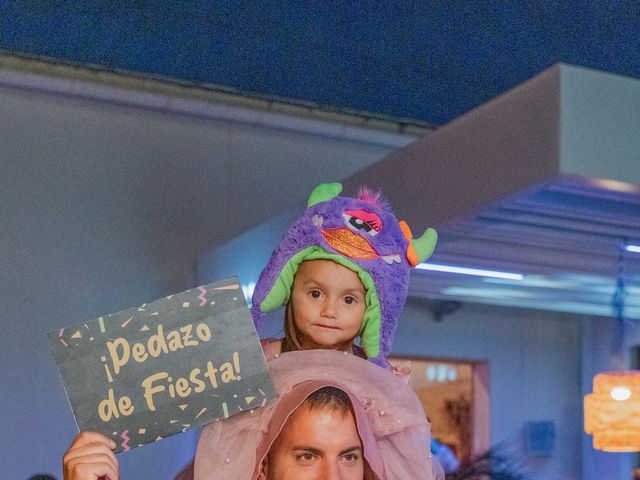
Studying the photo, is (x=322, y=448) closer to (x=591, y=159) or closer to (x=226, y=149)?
(x=591, y=159)

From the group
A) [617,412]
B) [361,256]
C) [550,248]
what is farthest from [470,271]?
[361,256]

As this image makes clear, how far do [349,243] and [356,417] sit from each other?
0.31 m

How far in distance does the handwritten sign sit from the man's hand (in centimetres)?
2

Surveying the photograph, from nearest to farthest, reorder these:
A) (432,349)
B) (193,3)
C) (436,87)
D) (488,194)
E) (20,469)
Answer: (488,194)
(193,3)
(20,469)
(436,87)
(432,349)

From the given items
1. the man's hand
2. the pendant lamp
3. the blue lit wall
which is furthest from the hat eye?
the blue lit wall

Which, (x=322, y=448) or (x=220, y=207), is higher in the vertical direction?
(x=220, y=207)

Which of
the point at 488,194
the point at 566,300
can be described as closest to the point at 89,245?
the point at 566,300

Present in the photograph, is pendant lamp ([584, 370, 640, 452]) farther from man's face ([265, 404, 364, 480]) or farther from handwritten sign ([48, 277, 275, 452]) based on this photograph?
handwritten sign ([48, 277, 275, 452])

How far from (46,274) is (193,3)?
58.1 inches

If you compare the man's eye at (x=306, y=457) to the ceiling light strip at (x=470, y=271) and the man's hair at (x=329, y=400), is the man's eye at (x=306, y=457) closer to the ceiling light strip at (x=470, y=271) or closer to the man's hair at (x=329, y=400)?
the man's hair at (x=329, y=400)

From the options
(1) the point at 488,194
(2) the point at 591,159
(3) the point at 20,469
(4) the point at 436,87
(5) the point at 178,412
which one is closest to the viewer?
(5) the point at 178,412

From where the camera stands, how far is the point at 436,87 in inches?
208

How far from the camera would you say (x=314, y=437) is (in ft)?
5.07

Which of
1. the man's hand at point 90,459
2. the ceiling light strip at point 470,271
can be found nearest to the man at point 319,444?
the man's hand at point 90,459
